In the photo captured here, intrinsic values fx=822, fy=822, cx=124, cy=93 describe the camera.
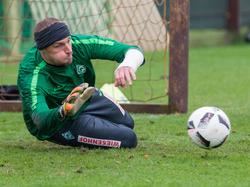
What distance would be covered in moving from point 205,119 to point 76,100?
828 millimetres

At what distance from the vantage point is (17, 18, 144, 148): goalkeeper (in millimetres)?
5094

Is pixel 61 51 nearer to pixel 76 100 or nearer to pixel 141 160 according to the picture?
pixel 76 100

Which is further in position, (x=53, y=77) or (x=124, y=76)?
(x=53, y=77)

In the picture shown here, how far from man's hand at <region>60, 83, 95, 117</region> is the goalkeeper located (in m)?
0.06

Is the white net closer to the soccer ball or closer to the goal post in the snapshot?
the goal post

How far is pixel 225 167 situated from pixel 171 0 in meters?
2.57

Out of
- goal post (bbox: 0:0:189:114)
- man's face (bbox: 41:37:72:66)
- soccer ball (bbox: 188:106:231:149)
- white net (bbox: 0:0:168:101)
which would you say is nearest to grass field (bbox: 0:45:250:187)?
soccer ball (bbox: 188:106:231:149)

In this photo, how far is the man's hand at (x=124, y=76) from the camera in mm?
4727

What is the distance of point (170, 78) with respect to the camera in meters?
6.95

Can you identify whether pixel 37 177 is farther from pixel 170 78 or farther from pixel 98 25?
pixel 98 25

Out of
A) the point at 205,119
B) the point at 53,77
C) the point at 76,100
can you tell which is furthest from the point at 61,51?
Result: the point at 205,119

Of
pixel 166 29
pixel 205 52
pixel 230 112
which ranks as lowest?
pixel 205 52

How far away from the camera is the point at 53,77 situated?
5.32 metres

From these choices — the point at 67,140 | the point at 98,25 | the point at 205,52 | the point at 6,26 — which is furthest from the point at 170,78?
the point at 205,52
